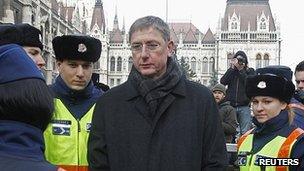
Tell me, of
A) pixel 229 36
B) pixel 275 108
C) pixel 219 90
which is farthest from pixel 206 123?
pixel 229 36

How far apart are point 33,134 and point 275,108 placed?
217 cm

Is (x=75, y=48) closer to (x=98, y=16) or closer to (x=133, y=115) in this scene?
(x=133, y=115)

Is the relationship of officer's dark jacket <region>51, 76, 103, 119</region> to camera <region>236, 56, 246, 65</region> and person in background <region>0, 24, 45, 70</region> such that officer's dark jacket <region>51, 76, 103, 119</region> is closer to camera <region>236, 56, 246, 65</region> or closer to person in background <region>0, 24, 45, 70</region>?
person in background <region>0, 24, 45, 70</region>

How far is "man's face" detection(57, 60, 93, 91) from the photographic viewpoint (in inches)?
130

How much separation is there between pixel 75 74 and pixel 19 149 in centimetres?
185

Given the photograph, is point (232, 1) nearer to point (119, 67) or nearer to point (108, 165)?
point (119, 67)

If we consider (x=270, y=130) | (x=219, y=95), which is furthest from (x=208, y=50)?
(x=270, y=130)

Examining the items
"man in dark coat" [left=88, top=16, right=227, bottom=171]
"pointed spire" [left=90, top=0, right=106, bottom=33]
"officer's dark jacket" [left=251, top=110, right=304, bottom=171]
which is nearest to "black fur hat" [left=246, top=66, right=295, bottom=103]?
"officer's dark jacket" [left=251, top=110, right=304, bottom=171]

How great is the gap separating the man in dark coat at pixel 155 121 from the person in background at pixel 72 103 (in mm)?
476

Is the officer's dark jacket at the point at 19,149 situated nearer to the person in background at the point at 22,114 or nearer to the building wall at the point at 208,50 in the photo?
the person in background at the point at 22,114

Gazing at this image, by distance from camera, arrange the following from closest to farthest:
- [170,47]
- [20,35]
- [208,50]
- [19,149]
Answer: [19,149] < [170,47] < [20,35] < [208,50]

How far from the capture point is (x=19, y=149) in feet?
4.83

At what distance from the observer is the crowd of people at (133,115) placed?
1.53 meters

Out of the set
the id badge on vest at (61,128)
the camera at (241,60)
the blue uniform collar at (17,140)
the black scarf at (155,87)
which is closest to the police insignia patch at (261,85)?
the black scarf at (155,87)
